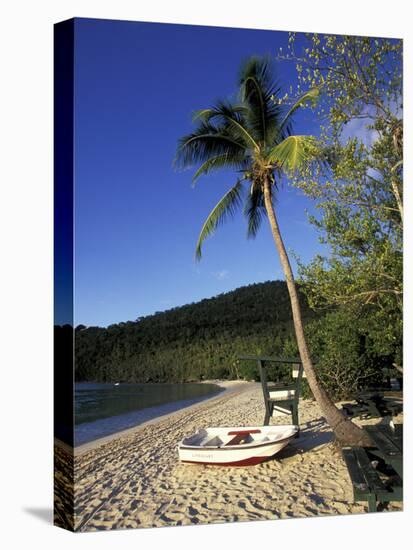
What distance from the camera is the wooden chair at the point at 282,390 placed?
273 inches

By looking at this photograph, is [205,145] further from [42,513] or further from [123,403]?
[123,403]

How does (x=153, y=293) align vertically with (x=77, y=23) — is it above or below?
below

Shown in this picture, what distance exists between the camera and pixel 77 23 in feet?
16.6

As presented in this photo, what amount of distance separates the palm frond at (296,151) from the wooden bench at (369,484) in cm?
Result: 312

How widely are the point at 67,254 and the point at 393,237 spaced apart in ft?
11.9

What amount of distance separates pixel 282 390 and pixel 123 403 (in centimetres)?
350

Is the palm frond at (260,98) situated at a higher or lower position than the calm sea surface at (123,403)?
higher

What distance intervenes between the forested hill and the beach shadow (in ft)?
4.62

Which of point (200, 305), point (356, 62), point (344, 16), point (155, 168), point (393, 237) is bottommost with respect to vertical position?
point (200, 305)

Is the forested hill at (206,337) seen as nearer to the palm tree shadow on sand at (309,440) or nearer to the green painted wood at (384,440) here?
the palm tree shadow on sand at (309,440)

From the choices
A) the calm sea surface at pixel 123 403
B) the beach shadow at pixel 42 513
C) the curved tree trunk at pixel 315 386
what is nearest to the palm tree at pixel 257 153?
the curved tree trunk at pixel 315 386

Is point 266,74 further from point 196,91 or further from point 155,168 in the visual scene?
point 155,168

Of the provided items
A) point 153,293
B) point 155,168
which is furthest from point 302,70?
point 153,293

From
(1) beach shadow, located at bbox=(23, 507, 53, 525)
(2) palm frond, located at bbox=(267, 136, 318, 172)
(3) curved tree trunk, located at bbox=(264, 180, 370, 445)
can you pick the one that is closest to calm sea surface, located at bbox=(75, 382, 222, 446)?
(1) beach shadow, located at bbox=(23, 507, 53, 525)
